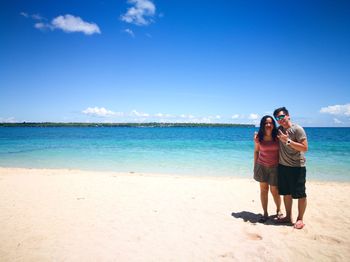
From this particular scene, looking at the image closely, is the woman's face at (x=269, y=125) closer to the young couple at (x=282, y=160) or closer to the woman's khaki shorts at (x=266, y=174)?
the young couple at (x=282, y=160)

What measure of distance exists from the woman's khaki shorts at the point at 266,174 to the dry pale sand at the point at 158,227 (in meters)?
0.86

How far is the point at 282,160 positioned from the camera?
432cm

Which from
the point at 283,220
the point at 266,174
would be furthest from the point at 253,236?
the point at 266,174

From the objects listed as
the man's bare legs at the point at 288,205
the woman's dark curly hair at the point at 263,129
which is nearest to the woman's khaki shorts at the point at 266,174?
the man's bare legs at the point at 288,205

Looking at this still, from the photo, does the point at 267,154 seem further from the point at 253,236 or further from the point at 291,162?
the point at 253,236

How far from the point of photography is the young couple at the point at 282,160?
4090 millimetres

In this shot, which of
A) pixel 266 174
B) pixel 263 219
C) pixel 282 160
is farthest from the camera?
pixel 263 219

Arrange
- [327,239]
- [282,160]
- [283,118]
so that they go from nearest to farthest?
[327,239] < [283,118] < [282,160]

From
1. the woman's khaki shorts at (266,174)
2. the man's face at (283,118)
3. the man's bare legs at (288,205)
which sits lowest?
the man's bare legs at (288,205)

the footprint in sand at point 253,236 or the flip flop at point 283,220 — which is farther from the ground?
the flip flop at point 283,220

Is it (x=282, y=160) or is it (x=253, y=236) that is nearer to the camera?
(x=253, y=236)

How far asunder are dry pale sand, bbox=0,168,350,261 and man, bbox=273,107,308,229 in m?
0.72

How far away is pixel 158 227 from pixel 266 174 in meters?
2.31

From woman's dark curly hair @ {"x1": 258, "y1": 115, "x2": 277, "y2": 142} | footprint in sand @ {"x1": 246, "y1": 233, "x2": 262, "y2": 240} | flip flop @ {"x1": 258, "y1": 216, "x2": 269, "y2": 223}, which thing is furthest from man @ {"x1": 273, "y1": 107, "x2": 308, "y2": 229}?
footprint in sand @ {"x1": 246, "y1": 233, "x2": 262, "y2": 240}
